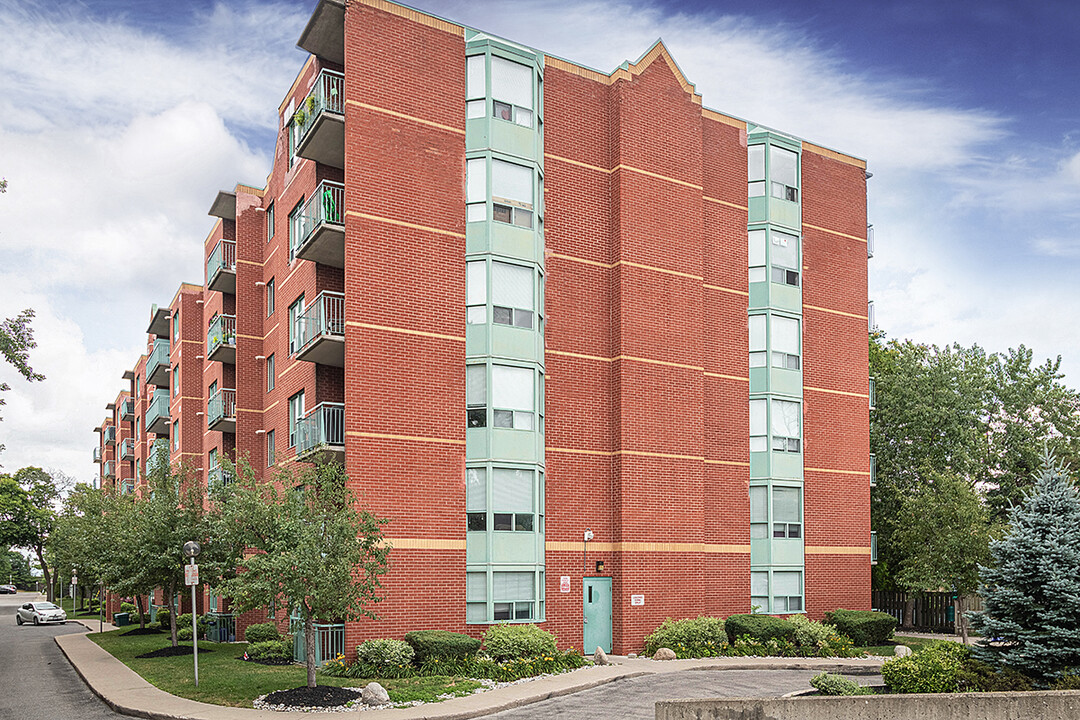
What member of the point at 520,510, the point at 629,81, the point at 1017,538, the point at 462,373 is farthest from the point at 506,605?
the point at 629,81

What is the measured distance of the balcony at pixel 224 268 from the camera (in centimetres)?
3925

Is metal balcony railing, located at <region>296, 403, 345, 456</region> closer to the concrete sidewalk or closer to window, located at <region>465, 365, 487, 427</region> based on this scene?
window, located at <region>465, 365, 487, 427</region>

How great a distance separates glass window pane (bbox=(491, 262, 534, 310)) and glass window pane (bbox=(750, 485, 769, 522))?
1056 cm

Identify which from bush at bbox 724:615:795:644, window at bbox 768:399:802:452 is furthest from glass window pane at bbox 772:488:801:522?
bush at bbox 724:615:795:644

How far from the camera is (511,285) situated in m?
27.3

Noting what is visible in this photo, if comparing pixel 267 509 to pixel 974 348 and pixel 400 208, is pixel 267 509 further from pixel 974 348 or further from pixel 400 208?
pixel 974 348

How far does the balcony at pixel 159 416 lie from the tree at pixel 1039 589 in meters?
41.9

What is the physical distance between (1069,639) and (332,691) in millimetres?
13924

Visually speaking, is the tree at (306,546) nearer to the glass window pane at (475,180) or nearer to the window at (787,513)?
the glass window pane at (475,180)

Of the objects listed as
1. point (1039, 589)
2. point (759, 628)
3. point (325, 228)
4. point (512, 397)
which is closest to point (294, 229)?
point (325, 228)

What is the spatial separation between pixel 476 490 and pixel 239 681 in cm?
766

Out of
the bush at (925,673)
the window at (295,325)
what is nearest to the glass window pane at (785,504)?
the bush at (925,673)

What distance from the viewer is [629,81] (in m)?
30.2

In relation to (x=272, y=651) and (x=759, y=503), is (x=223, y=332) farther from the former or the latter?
(x=759, y=503)
